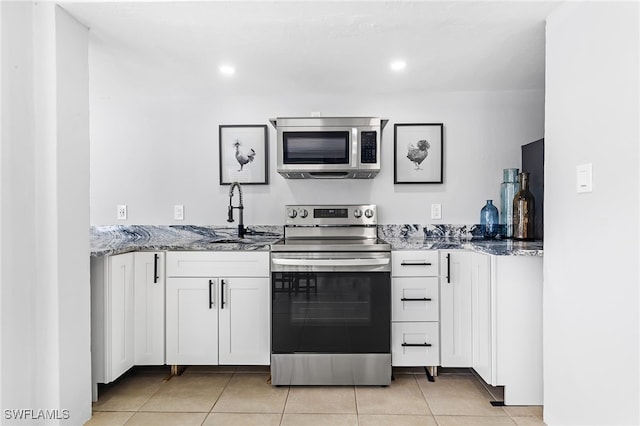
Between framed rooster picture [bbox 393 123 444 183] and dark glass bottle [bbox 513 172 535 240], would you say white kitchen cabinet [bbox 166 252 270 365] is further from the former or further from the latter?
dark glass bottle [bbox 513 172 535 240]

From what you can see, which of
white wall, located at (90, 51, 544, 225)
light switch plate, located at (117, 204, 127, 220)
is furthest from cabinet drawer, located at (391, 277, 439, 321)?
light switch plate, located at (117, 204, 127, 220)

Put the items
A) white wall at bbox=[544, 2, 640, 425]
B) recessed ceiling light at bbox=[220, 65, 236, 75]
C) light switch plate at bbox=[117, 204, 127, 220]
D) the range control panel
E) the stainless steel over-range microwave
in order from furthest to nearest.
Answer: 1. light switch plate at bbox=[117, 204, 127, 220]
2. the range control panel
3. the stainless steel over-range microwave
4. recessed ceiling light at bbox=[220, 65, 236, 75]
5. white wall at bbox=[544, 2, 640, 425]

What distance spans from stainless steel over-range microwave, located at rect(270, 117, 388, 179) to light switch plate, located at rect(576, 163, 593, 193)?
3.88 ft

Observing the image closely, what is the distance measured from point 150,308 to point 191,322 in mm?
266

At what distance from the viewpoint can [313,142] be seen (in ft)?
8.41

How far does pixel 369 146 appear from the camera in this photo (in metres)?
2.54

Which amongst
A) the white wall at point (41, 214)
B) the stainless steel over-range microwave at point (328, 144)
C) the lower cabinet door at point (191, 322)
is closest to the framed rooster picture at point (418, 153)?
the stainless steel over-range microwave at point (328, 144)

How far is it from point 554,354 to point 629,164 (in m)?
0.93

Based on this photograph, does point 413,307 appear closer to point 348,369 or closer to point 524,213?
point 348,369

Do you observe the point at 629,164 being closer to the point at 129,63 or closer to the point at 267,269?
the point at 267,269

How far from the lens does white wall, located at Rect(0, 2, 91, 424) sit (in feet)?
5.22

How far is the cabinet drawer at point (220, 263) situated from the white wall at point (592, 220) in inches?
60.7

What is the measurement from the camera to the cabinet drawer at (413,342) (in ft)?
7.66

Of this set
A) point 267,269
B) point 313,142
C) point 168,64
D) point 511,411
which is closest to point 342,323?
point 267,269
